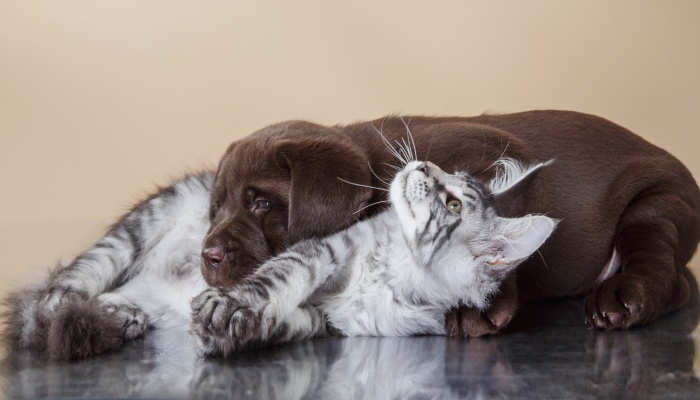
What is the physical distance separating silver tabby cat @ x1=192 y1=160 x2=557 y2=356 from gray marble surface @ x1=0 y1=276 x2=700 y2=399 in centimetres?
8

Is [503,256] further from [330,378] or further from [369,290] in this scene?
[330,378]

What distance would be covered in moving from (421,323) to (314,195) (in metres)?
0.62

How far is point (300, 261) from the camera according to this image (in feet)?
9.86

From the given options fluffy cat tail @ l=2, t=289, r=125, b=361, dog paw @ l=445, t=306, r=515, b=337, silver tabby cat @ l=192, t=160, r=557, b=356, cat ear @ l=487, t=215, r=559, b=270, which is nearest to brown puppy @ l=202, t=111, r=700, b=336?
dog paw @ l=445, t=306, r=515, b=337

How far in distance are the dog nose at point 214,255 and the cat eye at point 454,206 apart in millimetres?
856

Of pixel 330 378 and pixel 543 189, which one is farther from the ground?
pixel 543 189

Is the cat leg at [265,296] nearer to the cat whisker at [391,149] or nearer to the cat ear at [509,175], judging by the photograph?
the cat whisker at [391,149]

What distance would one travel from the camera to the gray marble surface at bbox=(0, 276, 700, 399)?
243 centimetres

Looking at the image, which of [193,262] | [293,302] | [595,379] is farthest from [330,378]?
[193,262]

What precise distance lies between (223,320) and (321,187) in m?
0.70

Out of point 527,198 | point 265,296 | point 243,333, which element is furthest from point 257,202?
point 527,198

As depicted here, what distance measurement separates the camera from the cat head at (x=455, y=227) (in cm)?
298

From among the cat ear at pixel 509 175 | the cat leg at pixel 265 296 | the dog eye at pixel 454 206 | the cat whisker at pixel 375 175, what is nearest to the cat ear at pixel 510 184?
the cat ear at pixel 509 175

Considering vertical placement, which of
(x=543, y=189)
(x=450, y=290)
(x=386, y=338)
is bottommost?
(x=386, y=338)
